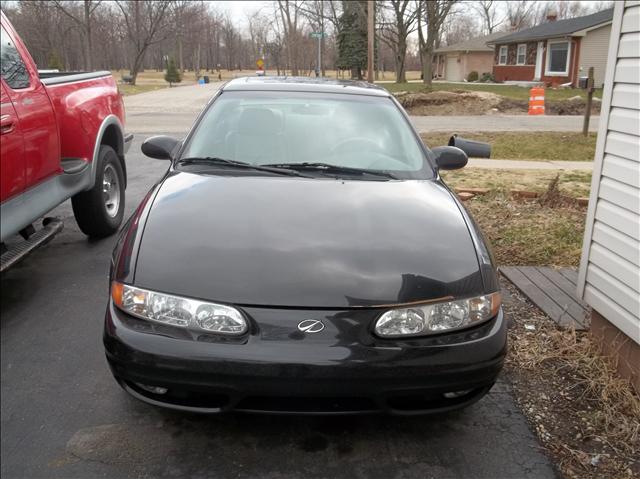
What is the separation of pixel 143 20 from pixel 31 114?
4194 centimetres

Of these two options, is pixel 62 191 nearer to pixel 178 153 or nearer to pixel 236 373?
pixel 178 153

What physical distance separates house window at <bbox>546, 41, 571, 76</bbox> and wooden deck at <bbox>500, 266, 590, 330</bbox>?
32904 mm

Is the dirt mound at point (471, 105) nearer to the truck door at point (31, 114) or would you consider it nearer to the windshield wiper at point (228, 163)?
the truck door at point (31, 114)

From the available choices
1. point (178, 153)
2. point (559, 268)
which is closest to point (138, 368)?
point (178, 153)

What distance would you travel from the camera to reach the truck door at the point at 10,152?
342 centimetres

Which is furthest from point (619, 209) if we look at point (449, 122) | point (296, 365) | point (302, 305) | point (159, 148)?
point (449, 122)

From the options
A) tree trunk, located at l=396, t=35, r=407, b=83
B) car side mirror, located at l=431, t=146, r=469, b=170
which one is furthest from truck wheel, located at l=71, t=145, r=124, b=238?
tree trunk, located at l=396, t=35, r=407, b=83

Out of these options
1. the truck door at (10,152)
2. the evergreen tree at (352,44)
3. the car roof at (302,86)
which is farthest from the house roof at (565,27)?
the truck door at (10,152)

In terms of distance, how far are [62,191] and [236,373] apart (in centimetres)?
297

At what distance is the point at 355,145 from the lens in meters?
3.57

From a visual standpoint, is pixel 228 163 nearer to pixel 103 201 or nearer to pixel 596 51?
pixel 103 201

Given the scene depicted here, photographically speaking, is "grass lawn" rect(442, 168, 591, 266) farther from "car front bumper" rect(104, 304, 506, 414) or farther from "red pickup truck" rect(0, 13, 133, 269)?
"red pickup truck" rect(0, 13, 133, 269)

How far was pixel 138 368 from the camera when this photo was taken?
2215 millimetres

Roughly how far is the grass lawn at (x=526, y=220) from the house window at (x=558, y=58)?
1148 inches
